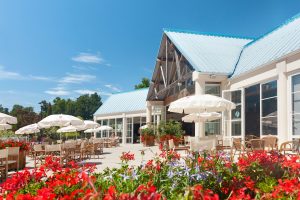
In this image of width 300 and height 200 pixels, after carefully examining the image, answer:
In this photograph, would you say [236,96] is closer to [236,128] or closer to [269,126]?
[236,128]

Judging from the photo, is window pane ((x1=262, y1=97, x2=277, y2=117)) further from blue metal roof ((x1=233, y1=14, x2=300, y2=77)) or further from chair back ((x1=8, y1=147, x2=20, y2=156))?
chair back ((x1=8, y1=147, x2=20, y2=156))

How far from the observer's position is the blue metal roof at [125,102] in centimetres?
3045

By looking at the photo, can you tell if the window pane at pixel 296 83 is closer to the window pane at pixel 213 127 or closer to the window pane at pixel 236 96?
the window pane at pixel 236 96

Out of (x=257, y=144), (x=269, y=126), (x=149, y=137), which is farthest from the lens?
(x=149, y=137)

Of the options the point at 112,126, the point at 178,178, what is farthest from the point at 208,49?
the point at 112,126

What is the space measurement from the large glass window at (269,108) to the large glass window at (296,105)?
1.07 metres

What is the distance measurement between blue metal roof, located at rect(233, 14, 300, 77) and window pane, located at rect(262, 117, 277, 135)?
225 cm

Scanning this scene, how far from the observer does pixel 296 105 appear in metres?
10.6

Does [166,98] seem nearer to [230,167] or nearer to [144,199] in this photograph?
[230,167]

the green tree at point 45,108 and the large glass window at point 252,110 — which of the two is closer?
the large glass window at point 252,110

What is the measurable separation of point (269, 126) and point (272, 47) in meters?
3.43

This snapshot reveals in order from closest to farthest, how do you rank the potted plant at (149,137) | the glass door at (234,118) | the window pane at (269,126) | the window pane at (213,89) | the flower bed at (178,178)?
the flower bed at (178,178)
the window pane at (269,126)
the glass door at (234,118)
the window pane at (213,89)
the potted plant at (149,137)

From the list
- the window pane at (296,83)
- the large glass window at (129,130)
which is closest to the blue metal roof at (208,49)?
the window pane at (296,83)

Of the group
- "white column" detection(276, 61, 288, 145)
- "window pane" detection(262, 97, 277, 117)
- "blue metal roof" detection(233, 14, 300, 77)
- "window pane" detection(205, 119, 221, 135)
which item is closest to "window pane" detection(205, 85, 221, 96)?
"blue metal roof" detection(233, 14, 300, 77)
